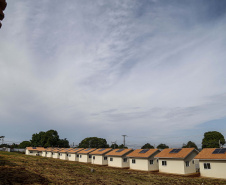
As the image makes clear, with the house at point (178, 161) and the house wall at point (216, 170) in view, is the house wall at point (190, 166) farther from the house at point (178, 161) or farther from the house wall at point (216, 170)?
the house wall at point (216, 170)

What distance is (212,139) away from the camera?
66312 mm

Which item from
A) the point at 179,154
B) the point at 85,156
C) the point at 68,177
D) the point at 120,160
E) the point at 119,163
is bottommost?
the point at 119,163

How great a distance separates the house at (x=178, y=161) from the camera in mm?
32406

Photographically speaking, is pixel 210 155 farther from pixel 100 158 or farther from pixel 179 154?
pixel 100 158

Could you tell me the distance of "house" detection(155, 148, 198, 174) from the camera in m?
32.4

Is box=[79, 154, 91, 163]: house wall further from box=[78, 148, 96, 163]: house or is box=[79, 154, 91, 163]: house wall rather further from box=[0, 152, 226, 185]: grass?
box=[0, 152, 226, 185]: grass

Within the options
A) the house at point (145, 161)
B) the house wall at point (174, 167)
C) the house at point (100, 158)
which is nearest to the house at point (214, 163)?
the house wall at point (174, 167)

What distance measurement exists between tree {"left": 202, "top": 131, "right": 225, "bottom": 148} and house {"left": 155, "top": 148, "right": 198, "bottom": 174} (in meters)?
35.7

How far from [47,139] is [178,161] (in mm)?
80133

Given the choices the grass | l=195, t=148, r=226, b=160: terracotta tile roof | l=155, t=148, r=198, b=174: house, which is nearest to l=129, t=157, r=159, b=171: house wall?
l=155, t=148, r=198, b=174: house

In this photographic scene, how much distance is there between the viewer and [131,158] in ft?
135

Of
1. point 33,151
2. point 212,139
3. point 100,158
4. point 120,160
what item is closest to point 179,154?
point 120,160

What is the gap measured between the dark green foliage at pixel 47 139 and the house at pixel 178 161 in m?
74.8

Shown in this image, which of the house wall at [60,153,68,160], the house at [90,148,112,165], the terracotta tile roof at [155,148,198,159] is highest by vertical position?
the terracotta tile roof at [155,148,198,159]
